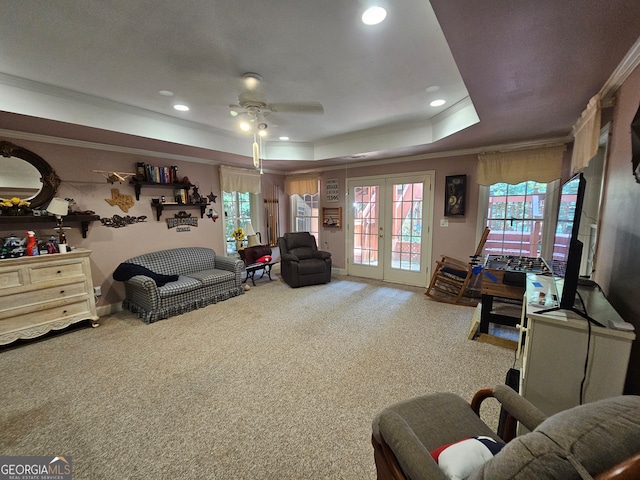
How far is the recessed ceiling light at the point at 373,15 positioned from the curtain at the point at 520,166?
9.99ft

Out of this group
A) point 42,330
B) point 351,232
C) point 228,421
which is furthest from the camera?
point 351,232

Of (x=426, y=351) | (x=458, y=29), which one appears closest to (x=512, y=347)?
(x=426, y=351)

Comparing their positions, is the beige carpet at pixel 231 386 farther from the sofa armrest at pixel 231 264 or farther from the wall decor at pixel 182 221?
the wall decor at pixel 182 221

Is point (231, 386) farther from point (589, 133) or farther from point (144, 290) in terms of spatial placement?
point (589, 133)

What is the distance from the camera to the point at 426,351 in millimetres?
2568

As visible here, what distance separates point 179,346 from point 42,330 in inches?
60.6

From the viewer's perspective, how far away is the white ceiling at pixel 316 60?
1396mm

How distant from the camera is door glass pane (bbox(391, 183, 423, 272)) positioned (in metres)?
4.62

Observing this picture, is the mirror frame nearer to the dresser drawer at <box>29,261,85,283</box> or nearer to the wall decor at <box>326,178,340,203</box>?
the dresser drawer at <box>29,261,85,283</box>

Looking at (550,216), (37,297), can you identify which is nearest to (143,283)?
(37,297)

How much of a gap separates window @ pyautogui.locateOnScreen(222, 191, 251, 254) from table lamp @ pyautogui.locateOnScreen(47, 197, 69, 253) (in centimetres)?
226

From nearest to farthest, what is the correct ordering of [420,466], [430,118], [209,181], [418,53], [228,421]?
1. [420,466]
2. [228,421]
3. [418,53]
4. [430,118]
5. [209,181]

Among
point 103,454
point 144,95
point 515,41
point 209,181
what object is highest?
point 144,95

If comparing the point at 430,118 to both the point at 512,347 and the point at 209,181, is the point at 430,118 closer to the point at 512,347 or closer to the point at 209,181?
the point at 512,347
